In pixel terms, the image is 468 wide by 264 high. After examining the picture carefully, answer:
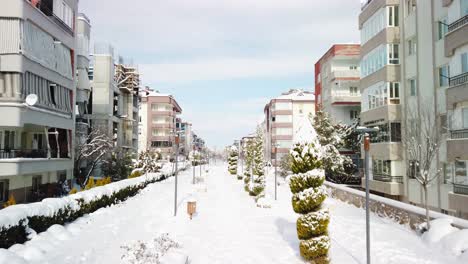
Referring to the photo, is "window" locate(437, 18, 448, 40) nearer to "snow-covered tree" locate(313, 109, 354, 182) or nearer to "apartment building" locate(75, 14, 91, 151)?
"snow-covered tree" locate(313, 109, 354, 182)

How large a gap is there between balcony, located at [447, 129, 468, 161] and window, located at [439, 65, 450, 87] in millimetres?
3495

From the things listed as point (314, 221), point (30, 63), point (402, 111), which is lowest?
point (314, 221)

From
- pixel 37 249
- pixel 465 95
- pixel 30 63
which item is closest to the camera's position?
pixel 37 249

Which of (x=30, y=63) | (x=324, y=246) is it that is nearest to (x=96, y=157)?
(x=30, y=63)

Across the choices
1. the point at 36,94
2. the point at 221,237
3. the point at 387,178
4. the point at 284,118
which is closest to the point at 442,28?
the point at 387,178

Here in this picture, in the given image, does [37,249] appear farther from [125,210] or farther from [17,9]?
[17,9]

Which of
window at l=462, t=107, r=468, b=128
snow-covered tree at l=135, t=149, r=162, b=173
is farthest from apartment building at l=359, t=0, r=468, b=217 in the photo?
snow-covered tree at l=135, t=149, r=162, b=173

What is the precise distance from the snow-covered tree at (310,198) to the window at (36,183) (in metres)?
22.4

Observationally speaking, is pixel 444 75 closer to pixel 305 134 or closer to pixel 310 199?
pixel 305 134

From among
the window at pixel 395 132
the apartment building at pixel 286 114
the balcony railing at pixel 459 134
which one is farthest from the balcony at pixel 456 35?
the apartment building at pixel 286 114

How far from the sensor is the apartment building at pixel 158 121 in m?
100

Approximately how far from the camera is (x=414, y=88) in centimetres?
2669

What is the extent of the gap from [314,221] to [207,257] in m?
3.94

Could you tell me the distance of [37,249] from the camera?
1214 cm
